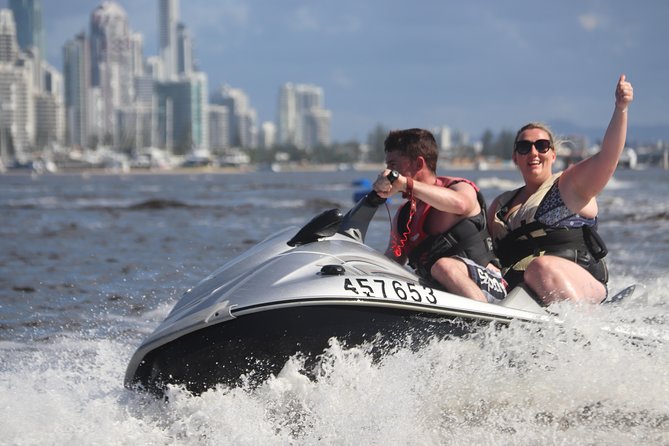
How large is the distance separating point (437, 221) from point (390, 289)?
2.22 ft

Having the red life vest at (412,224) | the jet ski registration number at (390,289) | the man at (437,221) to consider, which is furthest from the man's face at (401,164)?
the jet ski registration number at (390,289)

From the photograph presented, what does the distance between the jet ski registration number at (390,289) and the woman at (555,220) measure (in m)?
0.71

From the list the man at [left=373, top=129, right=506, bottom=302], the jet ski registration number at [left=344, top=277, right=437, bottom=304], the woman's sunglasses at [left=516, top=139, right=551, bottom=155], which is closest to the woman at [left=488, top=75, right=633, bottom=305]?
the woman's sunglasses at [left=516, top=139, right=551, bottom=155]

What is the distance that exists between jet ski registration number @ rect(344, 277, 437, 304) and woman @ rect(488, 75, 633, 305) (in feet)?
2.33

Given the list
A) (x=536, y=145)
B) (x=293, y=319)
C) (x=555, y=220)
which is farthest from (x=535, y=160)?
(x=293, y=319)

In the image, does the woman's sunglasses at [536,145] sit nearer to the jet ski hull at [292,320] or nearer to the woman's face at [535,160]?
the woman's face at [535,160]

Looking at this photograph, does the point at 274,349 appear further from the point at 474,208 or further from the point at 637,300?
the point at 637,300

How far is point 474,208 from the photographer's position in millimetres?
5141

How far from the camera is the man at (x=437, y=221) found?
4914mm

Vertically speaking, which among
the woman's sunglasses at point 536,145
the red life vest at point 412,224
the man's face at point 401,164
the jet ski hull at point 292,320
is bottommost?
the jet ski hull at point 292,320

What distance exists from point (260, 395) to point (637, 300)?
2.12 metres

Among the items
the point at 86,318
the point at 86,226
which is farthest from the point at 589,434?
the point at 86,226

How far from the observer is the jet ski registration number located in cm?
464

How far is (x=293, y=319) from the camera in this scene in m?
4.64
